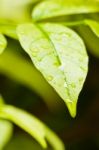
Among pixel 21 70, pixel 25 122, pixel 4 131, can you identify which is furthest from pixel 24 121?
pixel 21 70

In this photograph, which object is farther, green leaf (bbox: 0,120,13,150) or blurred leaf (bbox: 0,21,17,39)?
green leaf (bbox: 0,120,13,150)

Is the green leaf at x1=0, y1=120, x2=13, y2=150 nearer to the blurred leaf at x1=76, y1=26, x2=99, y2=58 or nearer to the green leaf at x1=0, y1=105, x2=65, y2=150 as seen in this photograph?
the green leaf at x1=0, y1=105, x2=65, y2=150

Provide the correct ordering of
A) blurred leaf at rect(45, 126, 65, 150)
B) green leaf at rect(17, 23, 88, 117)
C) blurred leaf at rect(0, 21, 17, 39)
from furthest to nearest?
blurred leaf at rect(45, 126, 65, 150) → blurred leaf at rect(0, 21, 17, 39) → green leaf at rect(17, 23, 88, 117)

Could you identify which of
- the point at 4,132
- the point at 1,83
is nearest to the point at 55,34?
the point at 4,132

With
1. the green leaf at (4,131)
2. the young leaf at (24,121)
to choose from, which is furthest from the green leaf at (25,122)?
the green leaf at (4,131)

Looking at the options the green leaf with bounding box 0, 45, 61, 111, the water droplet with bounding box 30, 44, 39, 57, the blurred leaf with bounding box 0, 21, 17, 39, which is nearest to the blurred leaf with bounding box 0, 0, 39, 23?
the green leaf with bounding box 0, 45, 61, 111

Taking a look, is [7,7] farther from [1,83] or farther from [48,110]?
[48,110]

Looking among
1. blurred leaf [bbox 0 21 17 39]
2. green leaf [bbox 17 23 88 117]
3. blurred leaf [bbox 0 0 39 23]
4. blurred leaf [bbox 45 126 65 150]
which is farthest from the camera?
blurred leaf [bbox 0 0 39 23]

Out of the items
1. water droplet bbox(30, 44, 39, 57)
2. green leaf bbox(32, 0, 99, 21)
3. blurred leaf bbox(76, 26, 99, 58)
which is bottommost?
blurred leaf bbox(76, 26, 99, 58)
